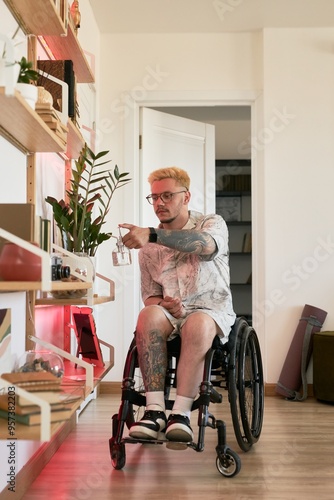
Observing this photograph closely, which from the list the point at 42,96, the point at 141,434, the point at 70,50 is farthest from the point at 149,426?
the point at 70,50

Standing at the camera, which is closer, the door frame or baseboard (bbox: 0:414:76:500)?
baseboard (bbox: 0:414:76:500)

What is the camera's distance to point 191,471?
268 centimetres

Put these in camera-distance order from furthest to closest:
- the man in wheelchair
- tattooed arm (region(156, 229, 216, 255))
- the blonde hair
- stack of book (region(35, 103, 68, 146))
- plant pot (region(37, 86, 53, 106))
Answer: the blonde hair, tattooed arm (region(156, 229, 216, 255)), the man in wheelchair, plant pot (region(37, 86, 53, 106)), stack of book (region(35, 103, 68, 146))

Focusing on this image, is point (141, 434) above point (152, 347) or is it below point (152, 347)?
below

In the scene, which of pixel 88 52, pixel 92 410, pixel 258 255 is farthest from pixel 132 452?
pixel 88 52

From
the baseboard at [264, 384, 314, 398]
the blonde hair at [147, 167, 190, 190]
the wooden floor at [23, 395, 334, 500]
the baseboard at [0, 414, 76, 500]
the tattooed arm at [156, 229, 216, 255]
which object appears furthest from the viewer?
the baseboard at [264, 384, 314, 398]

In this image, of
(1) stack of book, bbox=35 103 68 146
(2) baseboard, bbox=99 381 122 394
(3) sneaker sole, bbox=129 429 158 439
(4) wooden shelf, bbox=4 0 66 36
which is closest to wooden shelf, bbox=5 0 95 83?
(4) wooden shelf, bbox=4 0 66 36

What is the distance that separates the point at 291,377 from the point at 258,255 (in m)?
0.86

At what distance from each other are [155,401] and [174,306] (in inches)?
15.6

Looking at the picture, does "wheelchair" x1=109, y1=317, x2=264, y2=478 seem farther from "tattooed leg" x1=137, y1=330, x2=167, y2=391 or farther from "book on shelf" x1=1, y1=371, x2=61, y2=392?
"book on shelf" x1=1, y1=371, x2=61, y2=392

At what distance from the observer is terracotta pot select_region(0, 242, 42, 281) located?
1510 millimetres

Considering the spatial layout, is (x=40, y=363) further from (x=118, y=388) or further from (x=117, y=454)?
(x=118, y=388)

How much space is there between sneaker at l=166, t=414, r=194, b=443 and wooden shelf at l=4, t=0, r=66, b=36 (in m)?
1.45

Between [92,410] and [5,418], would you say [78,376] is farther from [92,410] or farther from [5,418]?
[92,410]
